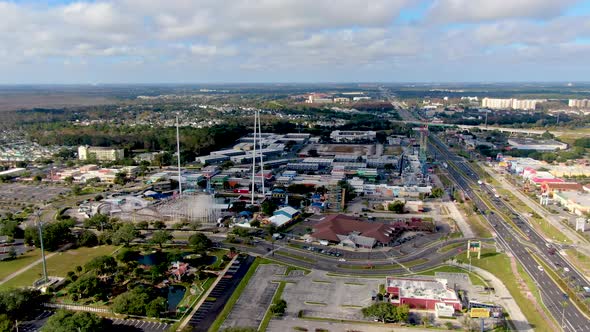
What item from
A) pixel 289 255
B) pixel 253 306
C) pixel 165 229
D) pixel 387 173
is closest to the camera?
pixel 253 306

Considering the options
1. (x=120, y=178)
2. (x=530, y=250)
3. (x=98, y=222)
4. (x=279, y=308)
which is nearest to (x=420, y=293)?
(x=279, y=308)

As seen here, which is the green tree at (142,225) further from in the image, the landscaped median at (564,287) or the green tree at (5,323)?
the landscaped median at (564,287)

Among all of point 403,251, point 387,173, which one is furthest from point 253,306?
point 387,173

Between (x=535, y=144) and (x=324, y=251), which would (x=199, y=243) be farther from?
(x=535, y=144)

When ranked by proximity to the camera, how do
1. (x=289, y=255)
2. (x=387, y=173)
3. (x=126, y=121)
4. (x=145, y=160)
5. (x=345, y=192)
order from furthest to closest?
(x=126, y=121) → (x=145, y=160) → (x=387, y=173) → (x=345, y=192) → (x=289, y=255)

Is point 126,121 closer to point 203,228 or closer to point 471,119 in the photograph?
point 203,228

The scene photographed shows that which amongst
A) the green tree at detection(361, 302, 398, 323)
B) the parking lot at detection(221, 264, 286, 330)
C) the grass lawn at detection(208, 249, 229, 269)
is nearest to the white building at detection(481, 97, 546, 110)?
the grass lawn at detection(208, 249, 229, 269)
